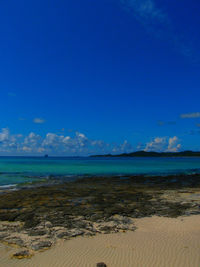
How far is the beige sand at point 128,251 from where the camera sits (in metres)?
7.30

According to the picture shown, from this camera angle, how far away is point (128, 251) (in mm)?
8039

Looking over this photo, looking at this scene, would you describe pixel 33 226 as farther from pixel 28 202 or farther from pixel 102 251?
pixel 28 202

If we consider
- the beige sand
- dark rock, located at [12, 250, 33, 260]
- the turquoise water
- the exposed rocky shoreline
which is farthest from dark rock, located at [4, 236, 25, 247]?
the turquoise water

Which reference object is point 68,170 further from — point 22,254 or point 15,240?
point 22,254

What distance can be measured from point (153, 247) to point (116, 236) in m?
1.70

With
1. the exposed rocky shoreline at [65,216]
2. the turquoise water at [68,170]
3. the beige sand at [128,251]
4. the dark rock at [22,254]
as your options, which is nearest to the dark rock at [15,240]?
the exposed rocky shoreline at [65,216]

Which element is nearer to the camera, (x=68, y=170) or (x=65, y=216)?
(x=65, y=216)

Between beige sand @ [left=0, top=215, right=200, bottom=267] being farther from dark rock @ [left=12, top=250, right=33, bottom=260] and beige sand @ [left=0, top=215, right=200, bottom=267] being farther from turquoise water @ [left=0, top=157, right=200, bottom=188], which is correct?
turquoise water @ [left=0, top=157, right=200, bottom=188]

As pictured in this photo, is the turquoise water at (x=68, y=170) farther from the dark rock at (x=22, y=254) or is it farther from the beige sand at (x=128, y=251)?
the beige sand at (x=128, y=251)

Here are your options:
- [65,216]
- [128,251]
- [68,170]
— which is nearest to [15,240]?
[65,216]

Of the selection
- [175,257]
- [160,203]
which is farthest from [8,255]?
[160,203]

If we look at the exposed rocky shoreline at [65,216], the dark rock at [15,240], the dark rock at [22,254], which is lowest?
the dark rock at [22,254]

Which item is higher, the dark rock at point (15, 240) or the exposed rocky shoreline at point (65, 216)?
the exposed rocky shoreline at point (65, 216)

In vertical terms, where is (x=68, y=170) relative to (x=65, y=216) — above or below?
below
